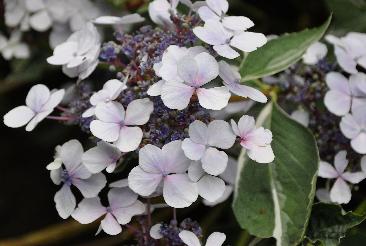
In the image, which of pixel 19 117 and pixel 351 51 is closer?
pixel 19 117

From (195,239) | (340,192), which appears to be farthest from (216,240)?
(340,192)

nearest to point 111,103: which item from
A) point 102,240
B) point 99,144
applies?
point 99,144

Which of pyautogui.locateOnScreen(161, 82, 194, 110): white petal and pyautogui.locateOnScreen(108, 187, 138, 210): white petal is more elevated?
pyautogui.locateOnScreen(161, 82, 194, 110): white petal

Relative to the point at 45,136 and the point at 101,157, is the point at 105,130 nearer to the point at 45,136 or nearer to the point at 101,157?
the point at 101,157

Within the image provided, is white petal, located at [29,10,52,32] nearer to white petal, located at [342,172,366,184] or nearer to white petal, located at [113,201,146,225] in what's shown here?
white petal, located at [113,201,146,225]

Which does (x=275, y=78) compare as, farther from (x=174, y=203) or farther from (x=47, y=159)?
(x=47, y=159)

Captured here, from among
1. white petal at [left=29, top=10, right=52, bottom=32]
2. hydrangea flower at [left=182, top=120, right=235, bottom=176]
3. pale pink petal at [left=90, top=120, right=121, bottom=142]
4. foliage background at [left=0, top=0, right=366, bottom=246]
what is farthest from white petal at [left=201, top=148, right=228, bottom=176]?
white petal at [left=29, top=10, right=52, bottom=32]
